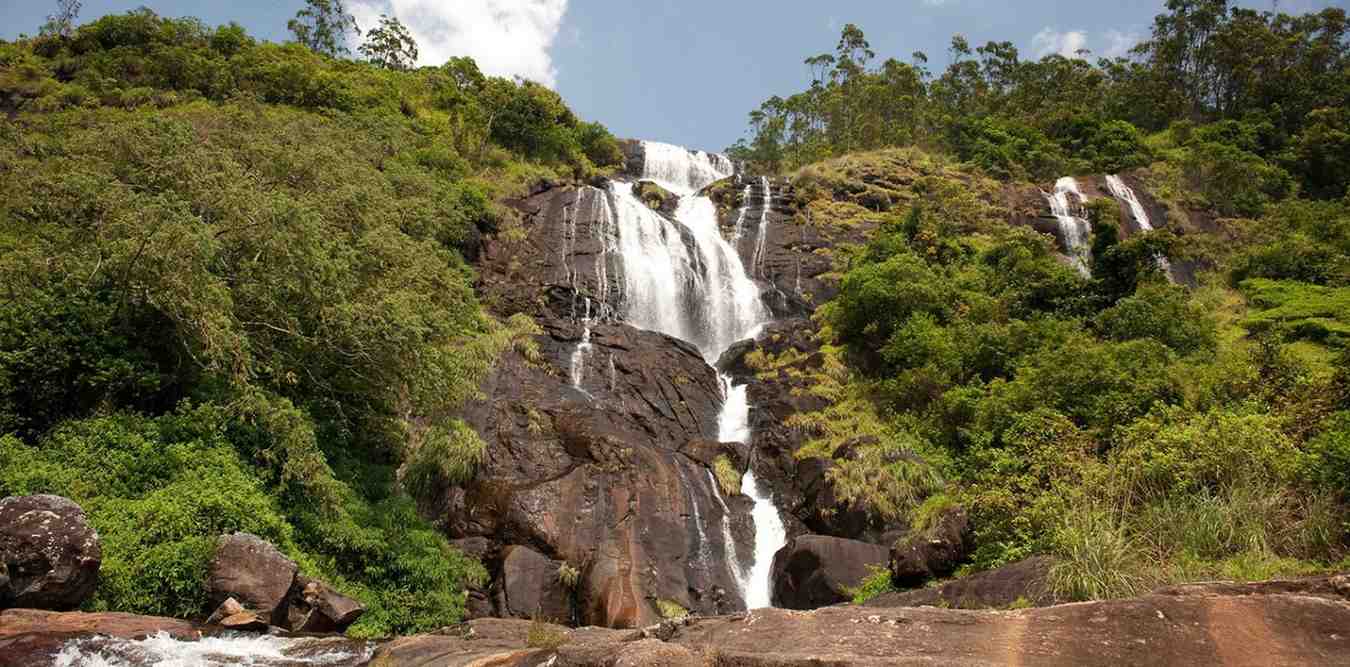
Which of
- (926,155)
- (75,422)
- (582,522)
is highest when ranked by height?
(926,155)

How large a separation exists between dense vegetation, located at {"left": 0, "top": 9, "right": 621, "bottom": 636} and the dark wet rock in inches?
323

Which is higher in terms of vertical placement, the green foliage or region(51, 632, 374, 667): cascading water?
region(51, 632, 374, 667): cascading water

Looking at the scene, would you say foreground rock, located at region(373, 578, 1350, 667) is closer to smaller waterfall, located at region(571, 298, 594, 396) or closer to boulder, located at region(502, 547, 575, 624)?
boulder, located at region(502, 547, 575, 624)

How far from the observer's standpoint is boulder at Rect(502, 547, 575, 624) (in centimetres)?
1336

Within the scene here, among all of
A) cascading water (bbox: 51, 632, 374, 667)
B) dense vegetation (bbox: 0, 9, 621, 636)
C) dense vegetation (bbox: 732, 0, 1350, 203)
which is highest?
dense vegetation (bbox: 732, 0, 1350, 203)

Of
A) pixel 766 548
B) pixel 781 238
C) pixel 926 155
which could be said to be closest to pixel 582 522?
pixel 766 548

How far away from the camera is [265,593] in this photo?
938 cm

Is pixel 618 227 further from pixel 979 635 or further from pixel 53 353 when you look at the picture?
pixel 979 635

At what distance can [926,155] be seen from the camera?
42.1 m

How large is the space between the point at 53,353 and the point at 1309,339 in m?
26.0

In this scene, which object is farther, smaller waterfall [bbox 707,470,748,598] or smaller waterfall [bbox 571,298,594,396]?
smaller waterfall [bbox 571,298,594,396]

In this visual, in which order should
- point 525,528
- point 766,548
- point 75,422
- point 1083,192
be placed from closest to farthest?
point 75,422, point 525,528, point 766,548, point 1083,192

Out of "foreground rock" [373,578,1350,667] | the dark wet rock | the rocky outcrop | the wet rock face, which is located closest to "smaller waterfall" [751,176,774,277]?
the wet rock face

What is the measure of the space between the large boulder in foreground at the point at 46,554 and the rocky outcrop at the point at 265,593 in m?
1.38
